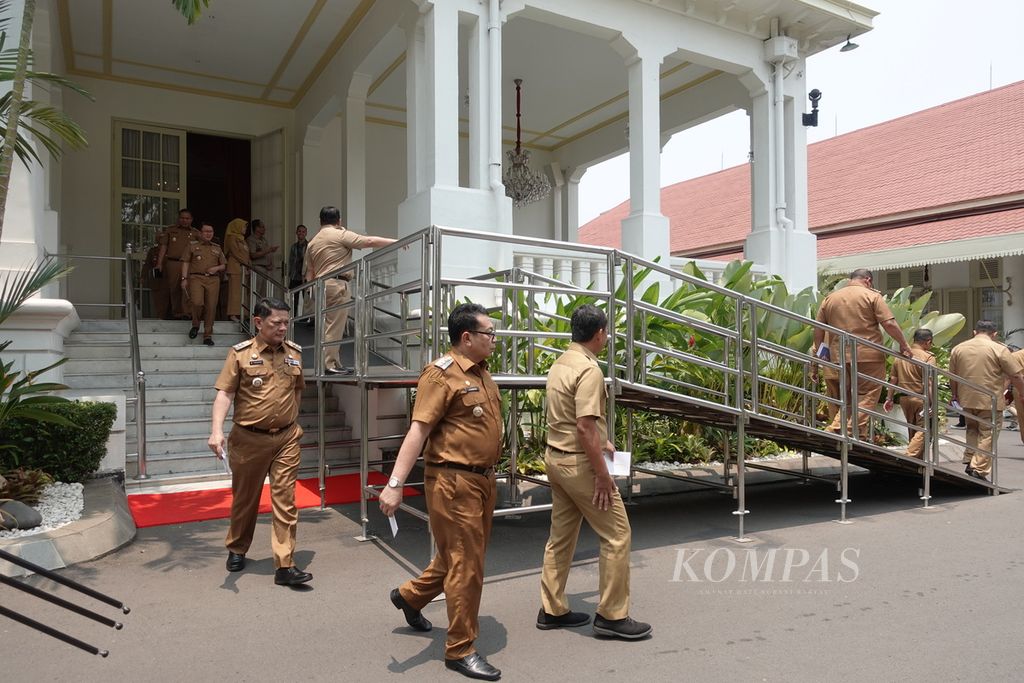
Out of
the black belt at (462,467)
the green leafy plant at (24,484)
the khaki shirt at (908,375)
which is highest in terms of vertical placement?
the khaki shirt at (908,375)

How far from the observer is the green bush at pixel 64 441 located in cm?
574

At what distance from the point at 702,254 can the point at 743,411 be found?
51.6ft

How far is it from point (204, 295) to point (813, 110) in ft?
30.6

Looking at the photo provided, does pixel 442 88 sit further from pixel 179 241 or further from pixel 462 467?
pixel 462 467

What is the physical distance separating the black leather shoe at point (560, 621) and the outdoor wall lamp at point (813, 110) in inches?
397

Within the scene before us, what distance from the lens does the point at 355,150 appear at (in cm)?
1106

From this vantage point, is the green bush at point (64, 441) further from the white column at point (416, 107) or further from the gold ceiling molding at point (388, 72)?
the gold ceiling molding at point (388, 72)

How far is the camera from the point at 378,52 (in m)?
10.1

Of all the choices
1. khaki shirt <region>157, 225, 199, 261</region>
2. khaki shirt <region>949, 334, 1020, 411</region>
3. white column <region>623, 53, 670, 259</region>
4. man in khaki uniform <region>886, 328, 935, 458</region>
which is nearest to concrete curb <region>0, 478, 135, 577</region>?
khaki shirt <region>157, 225, 199, 261</region>

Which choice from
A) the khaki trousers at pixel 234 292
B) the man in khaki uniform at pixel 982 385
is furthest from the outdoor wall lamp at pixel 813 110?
the khaki trousers at pixel 234 292

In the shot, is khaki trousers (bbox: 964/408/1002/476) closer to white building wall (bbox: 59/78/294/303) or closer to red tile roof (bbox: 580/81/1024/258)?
red tile roof (bbox: 580/81/1024/258)

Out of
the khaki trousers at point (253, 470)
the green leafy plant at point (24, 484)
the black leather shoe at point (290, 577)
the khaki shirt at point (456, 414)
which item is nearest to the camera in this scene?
the khaki shirt at point (456, 414)

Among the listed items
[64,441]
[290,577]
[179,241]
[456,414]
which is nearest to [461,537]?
[456,414]

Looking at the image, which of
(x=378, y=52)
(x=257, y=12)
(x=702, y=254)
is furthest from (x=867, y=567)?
(x=702, y=254)
